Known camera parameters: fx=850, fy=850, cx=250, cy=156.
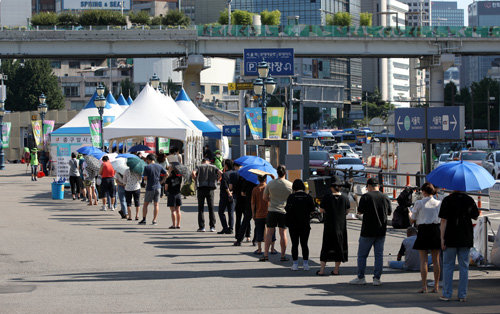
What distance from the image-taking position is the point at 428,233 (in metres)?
12.5

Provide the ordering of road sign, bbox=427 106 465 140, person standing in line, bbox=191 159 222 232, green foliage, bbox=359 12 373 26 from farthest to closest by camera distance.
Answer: green foliage, bbox=359 12 373 26 < road sign, bbox=427 106 465 140 < person standing in line, bbox=191 159 222 232

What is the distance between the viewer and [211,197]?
69.3 ft

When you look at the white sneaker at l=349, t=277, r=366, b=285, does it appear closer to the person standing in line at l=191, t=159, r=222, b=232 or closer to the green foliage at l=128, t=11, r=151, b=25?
the person standing in line at l=191, t=159, r=222, b=232

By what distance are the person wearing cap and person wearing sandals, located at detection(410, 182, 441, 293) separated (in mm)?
675

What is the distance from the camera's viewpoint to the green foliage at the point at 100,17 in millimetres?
86062

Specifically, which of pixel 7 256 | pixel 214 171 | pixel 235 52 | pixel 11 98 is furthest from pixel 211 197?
pixel 11 98

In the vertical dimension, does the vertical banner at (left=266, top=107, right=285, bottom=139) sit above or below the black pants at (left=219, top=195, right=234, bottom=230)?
above

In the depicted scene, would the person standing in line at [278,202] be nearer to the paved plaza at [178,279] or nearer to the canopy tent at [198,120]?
the paved plaza at [178,279]

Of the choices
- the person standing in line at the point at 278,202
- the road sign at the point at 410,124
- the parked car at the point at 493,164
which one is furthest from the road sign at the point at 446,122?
the parked car at the point at 493,164

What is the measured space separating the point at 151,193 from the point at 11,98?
95.2 metres

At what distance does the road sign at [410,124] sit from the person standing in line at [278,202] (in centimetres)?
1044

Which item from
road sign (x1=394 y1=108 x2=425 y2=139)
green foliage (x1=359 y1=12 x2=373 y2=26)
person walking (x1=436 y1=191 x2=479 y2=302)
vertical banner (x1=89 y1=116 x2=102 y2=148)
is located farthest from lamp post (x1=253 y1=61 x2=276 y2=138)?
green foliage (x1=359 y1=12 x2=373 y2=26)

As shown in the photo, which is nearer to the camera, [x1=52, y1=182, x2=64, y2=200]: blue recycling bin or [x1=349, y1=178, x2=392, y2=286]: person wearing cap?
[x1=349, y1=178, x2=392, y2=286]: person wearing cap

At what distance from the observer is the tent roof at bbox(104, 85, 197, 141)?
3192cm
